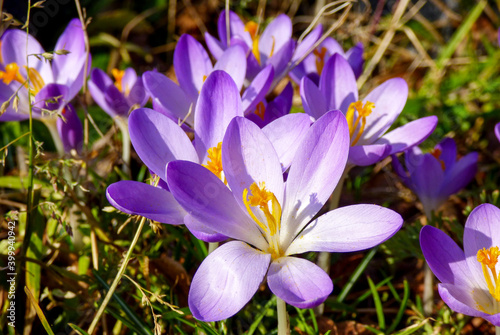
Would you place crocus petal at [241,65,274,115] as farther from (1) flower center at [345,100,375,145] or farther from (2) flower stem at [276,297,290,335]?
(2) flower stem at [276,297,290,335]

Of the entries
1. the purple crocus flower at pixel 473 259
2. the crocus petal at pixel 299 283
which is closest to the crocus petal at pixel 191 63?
the crocus petal at pixel 299 283

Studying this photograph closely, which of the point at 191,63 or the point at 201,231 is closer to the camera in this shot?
the point at 201,231

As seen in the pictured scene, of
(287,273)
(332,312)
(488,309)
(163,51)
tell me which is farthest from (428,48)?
(287,273)

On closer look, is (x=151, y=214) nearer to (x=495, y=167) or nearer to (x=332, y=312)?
(x=332, y=312)

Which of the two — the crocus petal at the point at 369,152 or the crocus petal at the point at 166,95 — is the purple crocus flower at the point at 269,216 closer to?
the crocus petal at the point at 369,152

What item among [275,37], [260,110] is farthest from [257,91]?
[275,37]

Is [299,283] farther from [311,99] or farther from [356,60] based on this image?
[356,60]

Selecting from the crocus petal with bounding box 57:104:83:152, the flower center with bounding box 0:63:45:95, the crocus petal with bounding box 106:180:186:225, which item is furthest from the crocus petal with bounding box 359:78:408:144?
the flower center with bounding box 0:63:45:95
